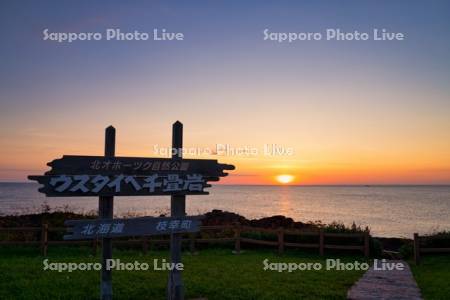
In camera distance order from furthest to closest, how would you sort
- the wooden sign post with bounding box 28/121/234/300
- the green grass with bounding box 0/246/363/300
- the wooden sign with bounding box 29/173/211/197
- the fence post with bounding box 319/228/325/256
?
the fence post with bounding box 319/228/325/256 → the green grass with bounding box 0/246/363/300 → the wooden sign post with bounding box 28/121/234/300 → the wooden sign with bounding box 29/173/211/197

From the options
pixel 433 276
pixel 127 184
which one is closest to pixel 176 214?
pixel 127 184

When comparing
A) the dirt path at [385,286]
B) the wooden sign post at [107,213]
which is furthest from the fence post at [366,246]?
the wooden sign post at [107,213]

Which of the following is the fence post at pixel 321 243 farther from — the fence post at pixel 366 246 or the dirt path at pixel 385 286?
the dirt path at pixel 385 286

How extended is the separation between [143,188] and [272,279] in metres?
4.99

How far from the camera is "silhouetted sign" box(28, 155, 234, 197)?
6.82 m

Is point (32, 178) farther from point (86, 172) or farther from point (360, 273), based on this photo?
point (360, 273)

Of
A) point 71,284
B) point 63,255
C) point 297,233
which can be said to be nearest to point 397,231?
→ point 297,233

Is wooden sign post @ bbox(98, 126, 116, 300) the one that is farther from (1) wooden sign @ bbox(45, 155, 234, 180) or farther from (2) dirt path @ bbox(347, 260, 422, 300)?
(2) dirt path @ bbox(347, 260, 422, 300)

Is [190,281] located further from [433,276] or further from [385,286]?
[433,276]

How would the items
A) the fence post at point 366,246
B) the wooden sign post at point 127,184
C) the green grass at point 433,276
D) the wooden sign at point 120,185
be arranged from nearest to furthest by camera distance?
the wooden sign at point 120,185 → the wooden sign post at point 127,184 → the green grass at point 433,276 → the fence post at point 366,246

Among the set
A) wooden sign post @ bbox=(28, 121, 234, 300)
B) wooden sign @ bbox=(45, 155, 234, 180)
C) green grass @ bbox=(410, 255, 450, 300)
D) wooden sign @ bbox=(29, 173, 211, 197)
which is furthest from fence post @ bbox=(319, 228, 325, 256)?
wooden sign @ bbox=(29, 173, 211, 197)

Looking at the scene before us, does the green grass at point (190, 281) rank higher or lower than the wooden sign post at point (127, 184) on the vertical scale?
lower

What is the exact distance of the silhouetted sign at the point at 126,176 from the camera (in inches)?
268

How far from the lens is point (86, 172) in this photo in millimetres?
7027
